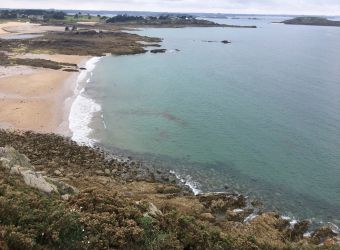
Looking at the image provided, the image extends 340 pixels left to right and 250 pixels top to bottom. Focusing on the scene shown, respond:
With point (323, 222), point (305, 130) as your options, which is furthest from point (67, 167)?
point (305, 130)

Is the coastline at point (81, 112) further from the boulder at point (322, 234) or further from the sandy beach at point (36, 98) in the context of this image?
the boulder at point (322, 234)

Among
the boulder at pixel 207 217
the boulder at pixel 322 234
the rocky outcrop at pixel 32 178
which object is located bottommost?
the boulder at pixel 322 234

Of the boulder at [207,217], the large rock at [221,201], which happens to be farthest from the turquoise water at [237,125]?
the boulder at [207,217]

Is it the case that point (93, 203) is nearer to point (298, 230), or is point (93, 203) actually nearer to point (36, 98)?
point (298, 230)

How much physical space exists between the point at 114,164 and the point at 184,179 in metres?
5.23

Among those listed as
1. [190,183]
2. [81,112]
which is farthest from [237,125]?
[81,112]

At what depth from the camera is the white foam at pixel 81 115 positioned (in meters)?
33.3

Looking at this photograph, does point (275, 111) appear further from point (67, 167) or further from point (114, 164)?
point (67, 167)

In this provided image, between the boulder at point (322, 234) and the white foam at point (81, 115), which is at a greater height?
the white foam at point (81, 115)

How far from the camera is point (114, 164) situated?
2795 cm

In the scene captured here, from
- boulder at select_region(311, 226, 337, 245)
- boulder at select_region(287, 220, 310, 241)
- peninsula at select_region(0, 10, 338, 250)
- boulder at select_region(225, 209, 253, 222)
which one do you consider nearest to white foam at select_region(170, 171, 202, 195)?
peninsula at select_region(0, 10, 338, 250)

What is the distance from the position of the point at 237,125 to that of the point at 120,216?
85.7 ft

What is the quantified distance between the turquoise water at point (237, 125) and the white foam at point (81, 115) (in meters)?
0.90

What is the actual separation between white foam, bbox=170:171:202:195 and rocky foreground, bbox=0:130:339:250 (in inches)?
22.2
